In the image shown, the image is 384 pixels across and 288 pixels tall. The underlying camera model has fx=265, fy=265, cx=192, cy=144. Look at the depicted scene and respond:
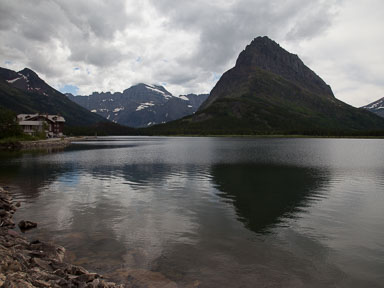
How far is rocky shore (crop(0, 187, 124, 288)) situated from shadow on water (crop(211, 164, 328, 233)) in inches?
659

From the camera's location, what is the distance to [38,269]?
15508 millimetres

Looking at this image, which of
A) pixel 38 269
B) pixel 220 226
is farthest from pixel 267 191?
pixel 38 269

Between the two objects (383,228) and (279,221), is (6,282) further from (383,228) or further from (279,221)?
(383,228)

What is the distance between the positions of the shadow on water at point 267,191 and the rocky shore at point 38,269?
16748 millimetres

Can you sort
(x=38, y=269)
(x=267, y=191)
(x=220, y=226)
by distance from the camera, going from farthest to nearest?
(x=267, y=191)
(x=220, y=226)
(x=38, y=269)

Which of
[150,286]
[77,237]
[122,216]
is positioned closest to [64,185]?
[122,216]

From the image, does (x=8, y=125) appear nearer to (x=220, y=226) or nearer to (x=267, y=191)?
(x=267, y=191)

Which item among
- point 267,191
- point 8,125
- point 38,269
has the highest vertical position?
point 8,125

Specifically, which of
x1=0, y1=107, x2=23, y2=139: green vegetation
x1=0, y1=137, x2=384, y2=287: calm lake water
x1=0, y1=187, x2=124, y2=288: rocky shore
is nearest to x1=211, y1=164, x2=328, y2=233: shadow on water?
x1=0, y1=137, x2=384, y2=287: calm lake water

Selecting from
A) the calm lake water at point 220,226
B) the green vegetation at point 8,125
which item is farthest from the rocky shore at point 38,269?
the green vegetation at point 8,125

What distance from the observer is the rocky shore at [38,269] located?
13328 millimetres

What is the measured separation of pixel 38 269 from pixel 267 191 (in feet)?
116

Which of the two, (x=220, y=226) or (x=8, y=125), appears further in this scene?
(x=8, y=125)

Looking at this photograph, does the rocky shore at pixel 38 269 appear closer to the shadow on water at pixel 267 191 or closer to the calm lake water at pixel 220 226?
the calm lake water at pixel 220 226
